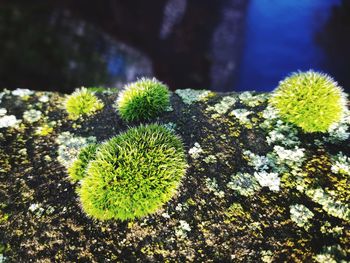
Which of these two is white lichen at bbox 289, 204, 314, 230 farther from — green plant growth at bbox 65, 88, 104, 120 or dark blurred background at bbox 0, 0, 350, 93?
dark blurred background at bbox 0, 0, 350, 93

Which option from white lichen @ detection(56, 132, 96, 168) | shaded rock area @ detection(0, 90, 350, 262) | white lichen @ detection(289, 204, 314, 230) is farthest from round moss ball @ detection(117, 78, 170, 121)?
white lichen @ detection(289, 204, 314, 230)

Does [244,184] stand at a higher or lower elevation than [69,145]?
lower

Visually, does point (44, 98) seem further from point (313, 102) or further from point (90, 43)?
point (90, 43)

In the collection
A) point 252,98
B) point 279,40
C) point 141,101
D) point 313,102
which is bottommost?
point 313,102

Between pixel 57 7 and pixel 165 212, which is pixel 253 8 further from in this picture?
pixel 165 212

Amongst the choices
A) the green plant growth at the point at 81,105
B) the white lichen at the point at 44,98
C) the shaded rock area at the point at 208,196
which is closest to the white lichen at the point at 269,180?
the shaded rock area at the point at 208,196

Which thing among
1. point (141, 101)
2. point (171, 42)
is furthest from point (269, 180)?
point (171, 42)

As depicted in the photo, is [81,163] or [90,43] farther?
[90,43]
